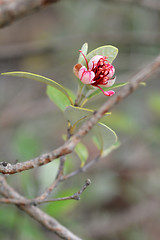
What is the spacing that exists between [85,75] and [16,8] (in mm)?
657

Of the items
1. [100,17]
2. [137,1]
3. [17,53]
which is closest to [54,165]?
[137,1]

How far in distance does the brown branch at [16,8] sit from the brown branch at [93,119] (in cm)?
72

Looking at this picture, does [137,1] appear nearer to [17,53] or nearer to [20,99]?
[17,53]

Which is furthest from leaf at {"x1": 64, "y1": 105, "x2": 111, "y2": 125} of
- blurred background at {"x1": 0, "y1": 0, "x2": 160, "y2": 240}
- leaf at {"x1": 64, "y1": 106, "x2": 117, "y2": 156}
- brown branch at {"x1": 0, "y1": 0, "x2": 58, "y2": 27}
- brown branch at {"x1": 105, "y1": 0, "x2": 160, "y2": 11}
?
brown branch at {"x1": 105, "y1": 0, "x2": 160, "y2": 11}

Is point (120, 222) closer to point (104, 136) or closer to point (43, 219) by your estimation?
point (43, 219)

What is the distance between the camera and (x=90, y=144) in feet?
11.0

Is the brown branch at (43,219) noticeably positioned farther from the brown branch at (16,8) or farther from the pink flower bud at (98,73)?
the brown branch at (16,8)

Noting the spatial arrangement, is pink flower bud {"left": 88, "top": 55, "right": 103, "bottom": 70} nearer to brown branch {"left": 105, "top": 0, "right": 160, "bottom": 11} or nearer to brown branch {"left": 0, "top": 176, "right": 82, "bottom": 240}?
brown branch {"left": 0, "top": 176, "right": 82, "bottom": 240}

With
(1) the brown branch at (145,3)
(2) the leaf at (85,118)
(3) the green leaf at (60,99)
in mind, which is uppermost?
(1) the brown branch at (145,3)

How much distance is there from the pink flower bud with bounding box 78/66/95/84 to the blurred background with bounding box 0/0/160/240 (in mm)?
587

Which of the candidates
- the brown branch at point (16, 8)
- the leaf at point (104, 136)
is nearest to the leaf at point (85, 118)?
the leaf at point (104, 136)

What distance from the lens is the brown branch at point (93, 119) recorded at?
0.50 meters

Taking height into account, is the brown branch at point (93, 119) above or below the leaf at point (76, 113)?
below

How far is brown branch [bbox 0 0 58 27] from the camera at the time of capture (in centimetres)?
116
